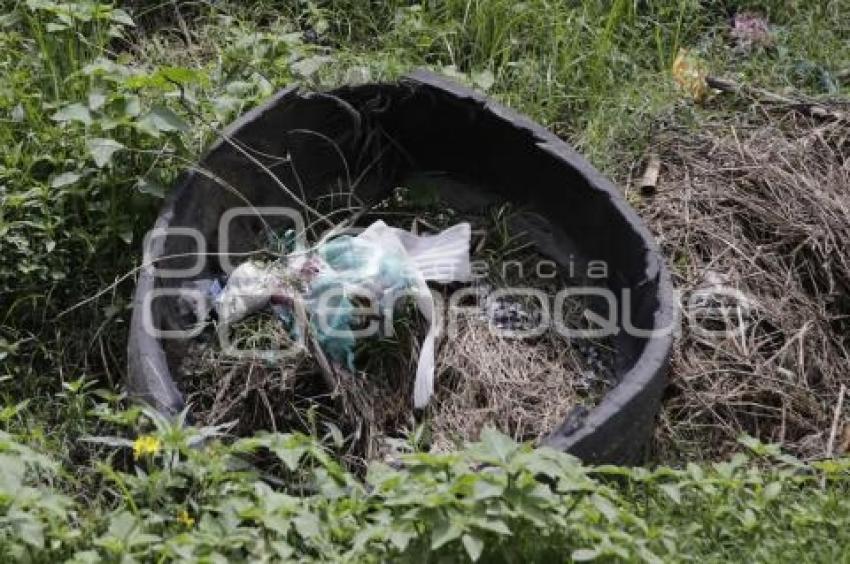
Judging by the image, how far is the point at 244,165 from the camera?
A: 4.12 metres

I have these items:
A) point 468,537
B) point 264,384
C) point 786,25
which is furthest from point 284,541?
point 786,25

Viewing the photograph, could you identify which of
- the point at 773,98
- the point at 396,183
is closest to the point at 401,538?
the point at 396,183

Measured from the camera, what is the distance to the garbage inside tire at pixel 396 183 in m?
3.69

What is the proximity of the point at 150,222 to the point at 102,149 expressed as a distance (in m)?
0.27

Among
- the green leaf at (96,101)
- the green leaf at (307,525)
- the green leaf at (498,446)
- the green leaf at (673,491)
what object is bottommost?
the green leaf at (307,525)

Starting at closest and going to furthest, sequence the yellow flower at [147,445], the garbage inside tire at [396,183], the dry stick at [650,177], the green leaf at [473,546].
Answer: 1. the green leaf at [473,546]
2. the yellow flower at [147,445]
3. the garbage inside tire at [396,183]
4. the dry stick at [650,177]

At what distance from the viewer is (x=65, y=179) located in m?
3.92

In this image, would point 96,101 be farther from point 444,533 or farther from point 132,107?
point 444,533

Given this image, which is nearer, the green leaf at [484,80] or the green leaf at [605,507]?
the green leaf at [605,507]

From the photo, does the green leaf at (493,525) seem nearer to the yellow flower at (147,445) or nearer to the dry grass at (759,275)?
the yellow flower at (147,445)

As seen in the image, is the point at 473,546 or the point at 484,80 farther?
the point at 484,80

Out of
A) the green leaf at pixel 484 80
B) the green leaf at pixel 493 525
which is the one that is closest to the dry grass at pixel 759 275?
the green leaf at pixel 484 80

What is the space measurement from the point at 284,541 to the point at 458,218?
165cm

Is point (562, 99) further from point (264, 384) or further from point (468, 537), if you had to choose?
point (468, 537)
